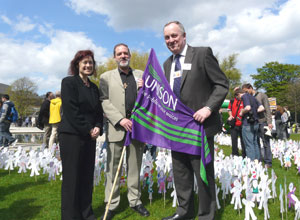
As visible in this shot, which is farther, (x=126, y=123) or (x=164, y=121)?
(x=126, y=123)

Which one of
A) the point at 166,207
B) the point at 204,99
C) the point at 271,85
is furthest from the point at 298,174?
the point at 271,85

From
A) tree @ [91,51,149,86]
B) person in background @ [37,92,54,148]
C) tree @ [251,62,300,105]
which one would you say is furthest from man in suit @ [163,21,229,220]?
tree @ [251,62,300,105]

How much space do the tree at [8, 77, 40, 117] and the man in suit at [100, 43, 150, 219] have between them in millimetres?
55697

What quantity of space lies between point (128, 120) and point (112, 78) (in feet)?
2.39

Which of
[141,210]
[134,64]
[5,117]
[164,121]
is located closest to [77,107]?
[164,121]

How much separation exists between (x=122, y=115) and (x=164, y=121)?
0.69 metres

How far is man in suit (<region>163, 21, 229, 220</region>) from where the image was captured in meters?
3.00

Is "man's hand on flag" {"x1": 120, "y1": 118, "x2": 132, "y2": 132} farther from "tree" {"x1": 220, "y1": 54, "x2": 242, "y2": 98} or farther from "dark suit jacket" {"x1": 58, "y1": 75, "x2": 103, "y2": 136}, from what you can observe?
"tree" {"x1": 220, "y1": 54, "x2": 242, "y2": 98}

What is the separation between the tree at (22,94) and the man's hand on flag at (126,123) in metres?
56.0

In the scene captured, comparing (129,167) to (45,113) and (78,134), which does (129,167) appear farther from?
(45,113)

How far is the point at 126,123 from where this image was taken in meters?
3.46

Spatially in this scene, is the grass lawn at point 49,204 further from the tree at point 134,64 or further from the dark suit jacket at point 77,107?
the tree at point 134,64

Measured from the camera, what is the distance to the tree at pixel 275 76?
210 feet

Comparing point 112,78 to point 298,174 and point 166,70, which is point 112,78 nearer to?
point 166,70
